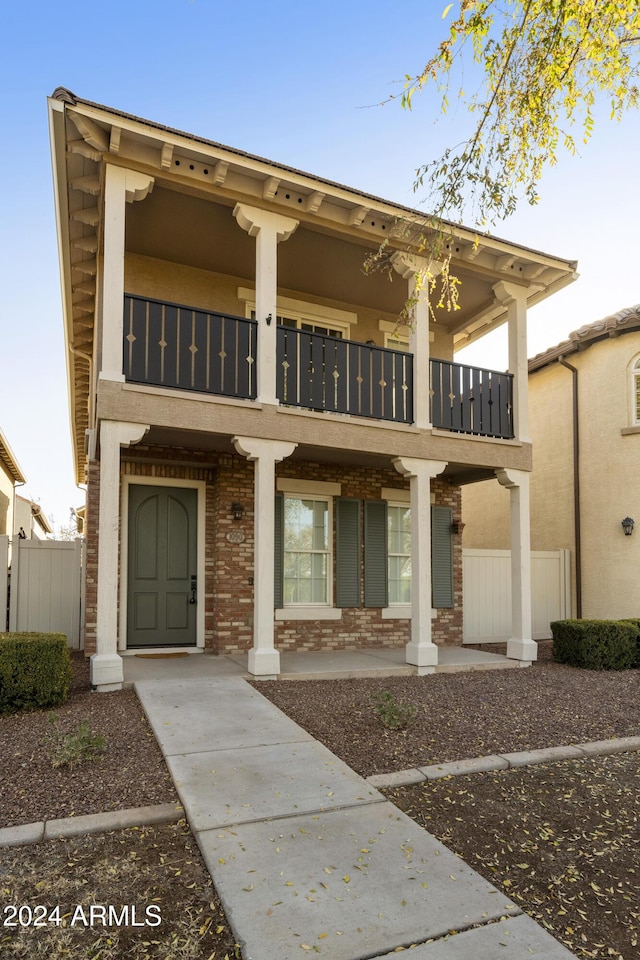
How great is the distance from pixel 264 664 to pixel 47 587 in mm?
3813

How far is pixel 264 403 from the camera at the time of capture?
→ 286 inches

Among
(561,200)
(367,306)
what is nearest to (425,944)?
(561,200)

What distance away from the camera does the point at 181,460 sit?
8.30 m

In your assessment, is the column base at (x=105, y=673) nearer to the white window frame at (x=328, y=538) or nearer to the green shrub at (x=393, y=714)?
the green shrub at (x=393, y=714)

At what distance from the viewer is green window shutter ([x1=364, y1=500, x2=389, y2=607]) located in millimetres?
9430

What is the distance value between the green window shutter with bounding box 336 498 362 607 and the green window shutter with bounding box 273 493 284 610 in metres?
0.91

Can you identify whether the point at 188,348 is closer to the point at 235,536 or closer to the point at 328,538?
the point at 235,536

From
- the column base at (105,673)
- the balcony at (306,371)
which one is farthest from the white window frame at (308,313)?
the column base at (105,673)

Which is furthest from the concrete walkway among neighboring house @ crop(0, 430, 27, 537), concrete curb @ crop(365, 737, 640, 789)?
neighboring house @ crop(0, 430, 27, 537)

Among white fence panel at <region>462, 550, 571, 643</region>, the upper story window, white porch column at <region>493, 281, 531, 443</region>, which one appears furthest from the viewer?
white fence panel at <region>462, 550, 571, 643</region>

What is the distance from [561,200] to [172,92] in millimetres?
4497

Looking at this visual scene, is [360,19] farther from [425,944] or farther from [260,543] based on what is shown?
[425,944]

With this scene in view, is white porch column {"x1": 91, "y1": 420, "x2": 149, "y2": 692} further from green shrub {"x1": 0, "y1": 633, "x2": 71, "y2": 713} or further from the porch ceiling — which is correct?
the porch ceiling

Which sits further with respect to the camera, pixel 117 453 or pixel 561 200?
pixel 117 453
